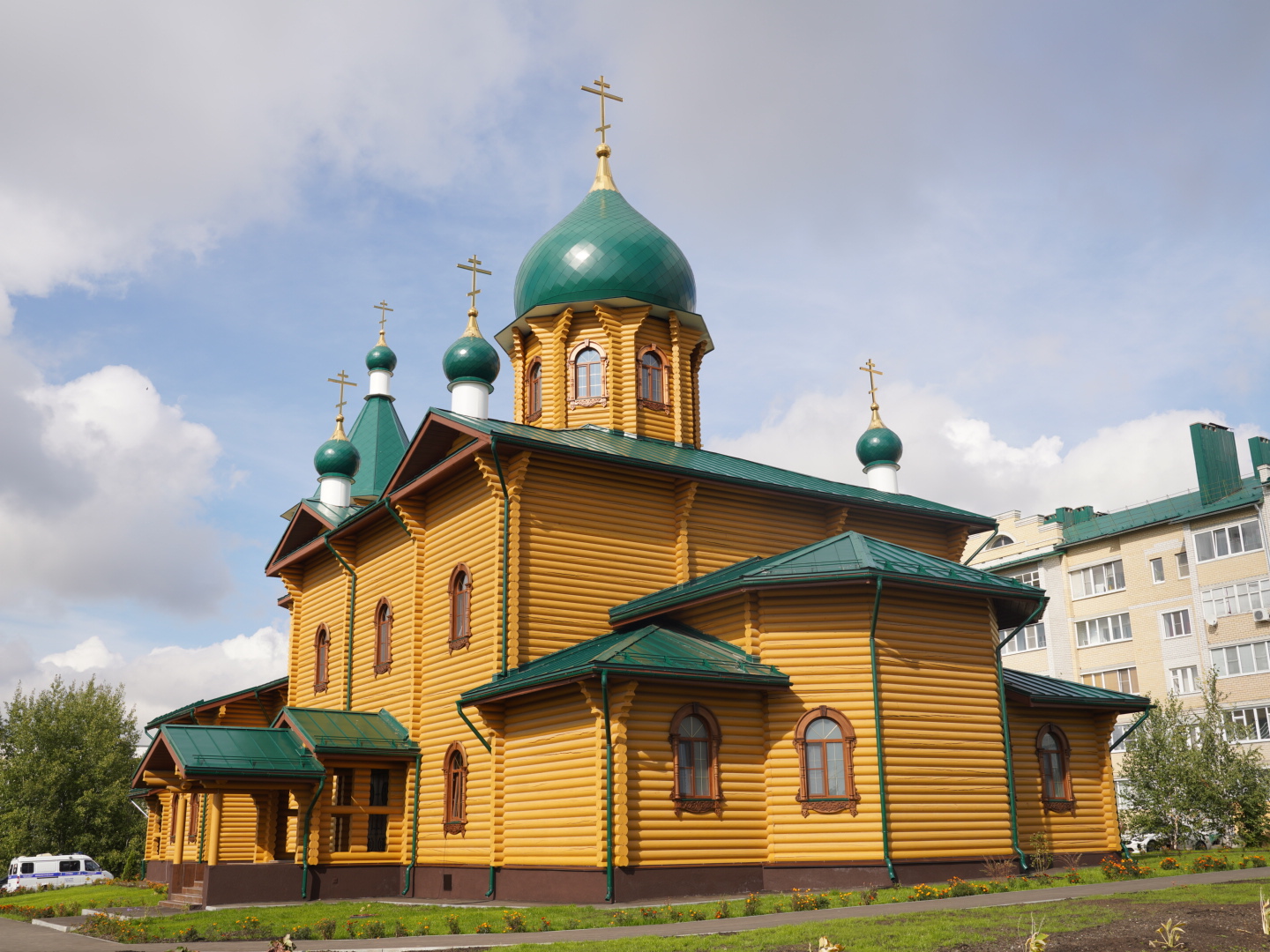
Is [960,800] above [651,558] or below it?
below

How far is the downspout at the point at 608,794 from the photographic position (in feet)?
46.1

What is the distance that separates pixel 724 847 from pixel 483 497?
658 cm

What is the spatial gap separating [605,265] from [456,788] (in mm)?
10468

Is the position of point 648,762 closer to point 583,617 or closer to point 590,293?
point 583,617

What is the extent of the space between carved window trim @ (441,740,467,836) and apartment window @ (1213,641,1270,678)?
26326mm

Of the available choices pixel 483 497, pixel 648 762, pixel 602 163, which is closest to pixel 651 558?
pixel 483 497

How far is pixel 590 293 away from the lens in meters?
22.1

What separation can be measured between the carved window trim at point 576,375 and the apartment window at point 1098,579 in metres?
26.1

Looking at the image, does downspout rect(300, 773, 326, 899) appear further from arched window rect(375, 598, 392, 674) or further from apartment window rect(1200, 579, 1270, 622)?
apartment window rect(1200, 579, 1270, 622)

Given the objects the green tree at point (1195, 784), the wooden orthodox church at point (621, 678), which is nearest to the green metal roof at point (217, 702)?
the wooden orthodox church at point (621, 678)

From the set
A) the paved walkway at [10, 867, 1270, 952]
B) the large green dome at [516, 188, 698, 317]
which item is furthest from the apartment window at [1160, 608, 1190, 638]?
the paved walkway at [10, 867, 1270, 952]

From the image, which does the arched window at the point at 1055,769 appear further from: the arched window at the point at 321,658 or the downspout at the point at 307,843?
the arched window at the point at 321,658

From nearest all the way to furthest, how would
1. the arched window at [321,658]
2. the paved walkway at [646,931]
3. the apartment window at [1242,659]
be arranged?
the paved walkway at [646,931] → the arched window at [321,658] → the apartment window at [1242,659]

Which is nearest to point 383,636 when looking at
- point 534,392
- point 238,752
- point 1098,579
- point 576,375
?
point 238,752
